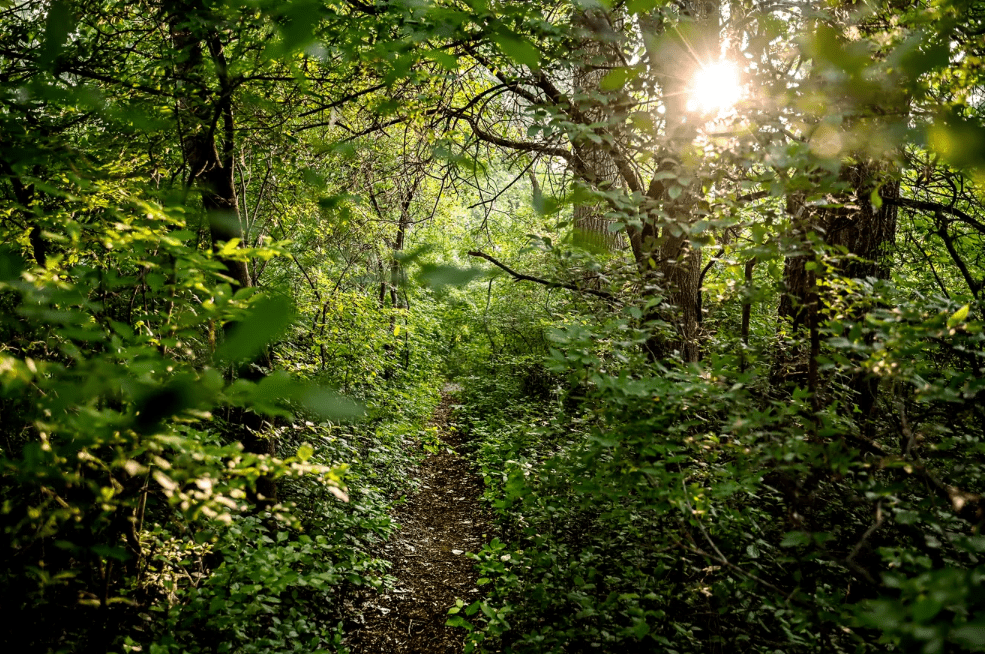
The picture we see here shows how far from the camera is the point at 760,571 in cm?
338

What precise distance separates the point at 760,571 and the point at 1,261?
12.6 feet

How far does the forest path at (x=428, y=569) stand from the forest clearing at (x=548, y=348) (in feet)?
0.13

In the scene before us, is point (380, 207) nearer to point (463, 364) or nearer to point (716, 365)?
point (463, 364)

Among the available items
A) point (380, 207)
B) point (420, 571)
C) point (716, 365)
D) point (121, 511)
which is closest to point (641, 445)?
point (716, 365)

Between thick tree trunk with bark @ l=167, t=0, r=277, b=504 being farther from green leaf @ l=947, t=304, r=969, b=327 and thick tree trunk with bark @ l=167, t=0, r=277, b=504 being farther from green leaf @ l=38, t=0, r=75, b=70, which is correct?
green leaf @ l=947, t=304, r=969, b=327

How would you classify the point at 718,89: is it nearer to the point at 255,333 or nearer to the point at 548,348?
the point at 548,348

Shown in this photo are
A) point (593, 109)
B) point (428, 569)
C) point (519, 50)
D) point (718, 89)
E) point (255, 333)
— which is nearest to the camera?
point (255, 333)

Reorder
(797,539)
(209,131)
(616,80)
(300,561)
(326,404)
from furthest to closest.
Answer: (300,561)
(209,131)
(797,539)
(616,80)
(326,404)

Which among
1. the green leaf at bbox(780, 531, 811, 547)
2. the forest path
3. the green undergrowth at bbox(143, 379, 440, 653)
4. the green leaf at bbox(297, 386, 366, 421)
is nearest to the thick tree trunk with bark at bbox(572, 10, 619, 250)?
the green leaf at bbox(297, 386, 366, 421)

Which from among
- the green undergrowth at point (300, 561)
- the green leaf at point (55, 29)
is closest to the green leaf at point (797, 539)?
the green undergrowth at point (300, 561)

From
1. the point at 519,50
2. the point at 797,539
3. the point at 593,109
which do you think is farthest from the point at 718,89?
the point at 519,50

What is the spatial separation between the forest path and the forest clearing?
4cm

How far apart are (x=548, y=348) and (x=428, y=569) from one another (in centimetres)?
365

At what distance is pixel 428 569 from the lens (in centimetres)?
594
